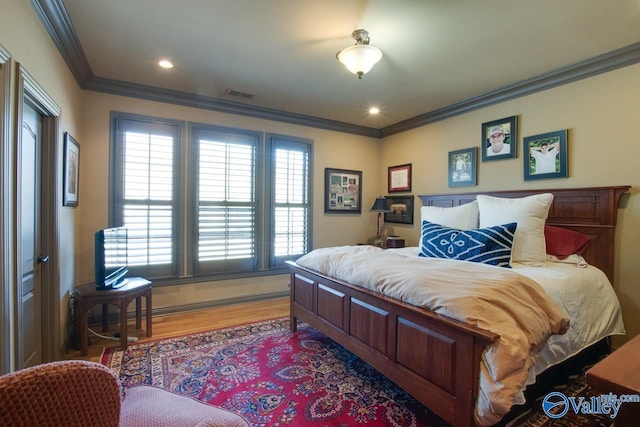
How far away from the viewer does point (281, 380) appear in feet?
7.48

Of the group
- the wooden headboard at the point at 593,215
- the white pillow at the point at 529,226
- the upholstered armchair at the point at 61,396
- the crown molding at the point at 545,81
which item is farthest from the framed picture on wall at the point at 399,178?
the upholstered armchair at the point at 61,396

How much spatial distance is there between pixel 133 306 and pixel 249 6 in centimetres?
334

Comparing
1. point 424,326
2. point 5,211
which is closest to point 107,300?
point 5,211

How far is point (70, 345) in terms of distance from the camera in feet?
9.29

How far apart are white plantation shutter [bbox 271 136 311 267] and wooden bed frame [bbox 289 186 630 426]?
1.26 meters

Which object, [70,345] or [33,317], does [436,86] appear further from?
[70,345]

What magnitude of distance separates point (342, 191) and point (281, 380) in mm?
3167

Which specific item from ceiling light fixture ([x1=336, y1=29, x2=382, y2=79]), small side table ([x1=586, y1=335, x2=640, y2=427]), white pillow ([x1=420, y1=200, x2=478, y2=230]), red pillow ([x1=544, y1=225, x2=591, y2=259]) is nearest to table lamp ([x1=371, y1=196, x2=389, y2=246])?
white pillow ([x1=420, y1=200, x2=478, y2=230])

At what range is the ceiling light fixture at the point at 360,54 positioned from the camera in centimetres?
232

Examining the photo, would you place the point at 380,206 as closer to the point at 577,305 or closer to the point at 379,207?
the point at 379,207

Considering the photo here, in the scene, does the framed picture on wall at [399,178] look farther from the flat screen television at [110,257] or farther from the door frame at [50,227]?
the door frame at [50,227]

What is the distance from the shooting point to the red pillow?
108 inches

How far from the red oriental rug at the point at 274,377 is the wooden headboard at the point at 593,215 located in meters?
2.16

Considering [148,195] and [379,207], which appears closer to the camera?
[148,195]
